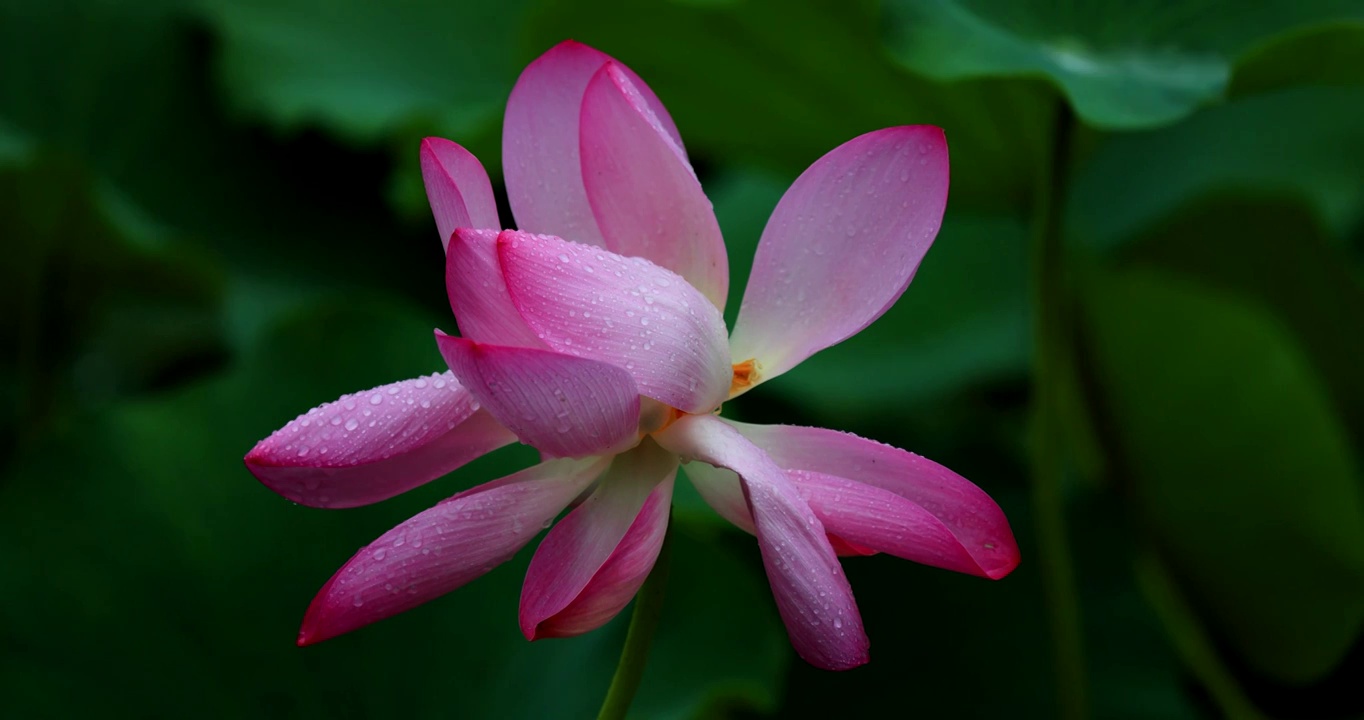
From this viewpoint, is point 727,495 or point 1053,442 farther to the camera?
point 1053,442

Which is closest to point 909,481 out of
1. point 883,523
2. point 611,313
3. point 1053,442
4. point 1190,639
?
point 883,523

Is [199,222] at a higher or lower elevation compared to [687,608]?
higher

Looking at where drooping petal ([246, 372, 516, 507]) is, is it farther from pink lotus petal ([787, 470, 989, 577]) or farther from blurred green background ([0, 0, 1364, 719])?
blurred green background ([0, 0, 1364, 719])

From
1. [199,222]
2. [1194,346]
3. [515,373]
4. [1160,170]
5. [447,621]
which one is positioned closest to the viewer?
[515,373]

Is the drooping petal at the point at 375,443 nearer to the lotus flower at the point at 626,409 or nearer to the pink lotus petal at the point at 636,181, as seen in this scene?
the lotus flower at the point at 626,409

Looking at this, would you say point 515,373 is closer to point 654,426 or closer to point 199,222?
point 654,426

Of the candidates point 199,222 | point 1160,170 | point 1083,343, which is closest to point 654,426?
point 1083,343

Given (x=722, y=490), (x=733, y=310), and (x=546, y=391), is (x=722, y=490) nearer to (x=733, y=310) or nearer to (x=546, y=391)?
(x=546, y=391)
